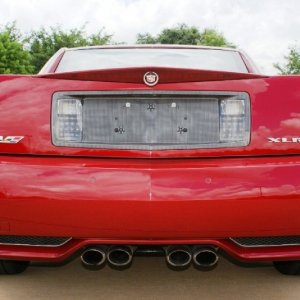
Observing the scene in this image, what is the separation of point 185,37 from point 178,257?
86435 mm

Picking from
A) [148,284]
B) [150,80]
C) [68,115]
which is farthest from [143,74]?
[148,284]

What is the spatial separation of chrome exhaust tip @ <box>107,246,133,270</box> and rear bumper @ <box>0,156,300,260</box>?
13 centimetres

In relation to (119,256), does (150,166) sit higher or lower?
higher

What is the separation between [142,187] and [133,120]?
14.6 inches

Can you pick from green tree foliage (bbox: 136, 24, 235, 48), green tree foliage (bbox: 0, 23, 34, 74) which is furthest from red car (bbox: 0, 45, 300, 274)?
Answer: green tree foliage (bbox: 136, 24, 235, 48)

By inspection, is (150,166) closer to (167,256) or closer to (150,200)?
(150,200)

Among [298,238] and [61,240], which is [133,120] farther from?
[298,238]

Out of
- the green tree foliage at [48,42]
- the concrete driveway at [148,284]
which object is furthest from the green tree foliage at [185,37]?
the concrete driveway at [148,284]

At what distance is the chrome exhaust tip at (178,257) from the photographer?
2941 mm

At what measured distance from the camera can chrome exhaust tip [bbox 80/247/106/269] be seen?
2983 mm

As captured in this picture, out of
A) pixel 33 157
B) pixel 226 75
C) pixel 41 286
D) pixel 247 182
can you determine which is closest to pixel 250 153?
pixel 247 182

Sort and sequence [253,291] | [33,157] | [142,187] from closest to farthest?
[142,187] → [33,157] → [253,291]

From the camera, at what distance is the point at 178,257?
119 inches

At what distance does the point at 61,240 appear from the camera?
291 cm
